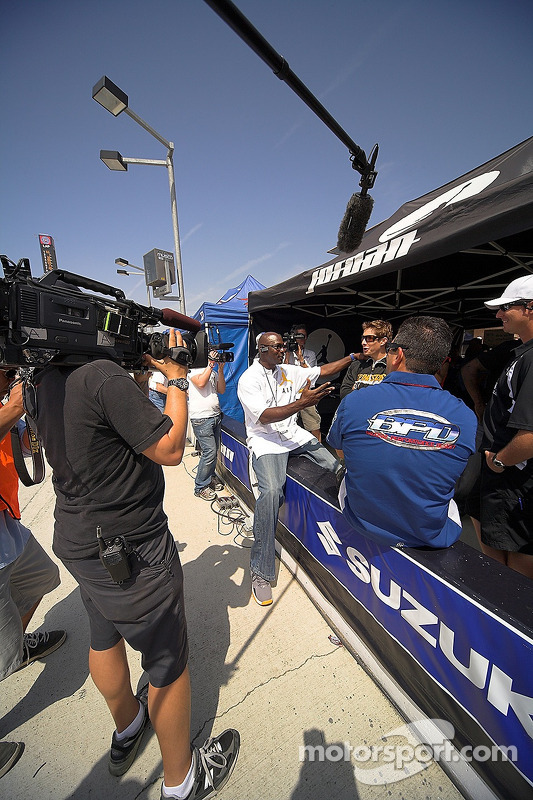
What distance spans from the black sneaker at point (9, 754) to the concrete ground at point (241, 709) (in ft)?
0.10

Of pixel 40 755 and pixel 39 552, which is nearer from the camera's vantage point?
pixel 40 755

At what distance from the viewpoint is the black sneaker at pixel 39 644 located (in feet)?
6.42

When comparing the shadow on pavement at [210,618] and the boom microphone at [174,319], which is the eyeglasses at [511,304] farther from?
the shadow on pavement at [210,618]

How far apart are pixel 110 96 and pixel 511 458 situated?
5957 millimetres

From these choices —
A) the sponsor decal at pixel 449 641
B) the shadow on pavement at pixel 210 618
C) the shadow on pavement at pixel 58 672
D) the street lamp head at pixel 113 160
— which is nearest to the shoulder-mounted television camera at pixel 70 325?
the sponsor decal at pixel 449 641

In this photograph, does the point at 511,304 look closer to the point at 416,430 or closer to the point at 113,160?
the point at 416,430

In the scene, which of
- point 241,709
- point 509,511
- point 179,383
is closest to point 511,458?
→ point 509,511

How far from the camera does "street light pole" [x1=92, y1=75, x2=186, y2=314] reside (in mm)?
3852

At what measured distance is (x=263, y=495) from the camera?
2.43m

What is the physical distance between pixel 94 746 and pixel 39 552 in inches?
41.2

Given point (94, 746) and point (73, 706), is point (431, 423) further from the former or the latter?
point (73, 706)

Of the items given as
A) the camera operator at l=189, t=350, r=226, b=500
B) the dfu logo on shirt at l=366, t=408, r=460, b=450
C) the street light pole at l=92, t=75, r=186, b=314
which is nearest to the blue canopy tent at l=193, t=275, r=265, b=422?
the street light pole at l=92, t=75, r=186, b=314

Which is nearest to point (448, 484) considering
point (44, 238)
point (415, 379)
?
point (415, 379)

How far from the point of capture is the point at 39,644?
2.02 m
